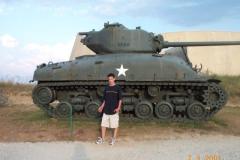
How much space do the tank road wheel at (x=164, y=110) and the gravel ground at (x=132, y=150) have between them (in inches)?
91.6

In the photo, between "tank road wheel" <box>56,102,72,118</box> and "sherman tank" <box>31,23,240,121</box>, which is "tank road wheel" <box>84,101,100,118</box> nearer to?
"sherman tank" <box>31,23,240,121</box>

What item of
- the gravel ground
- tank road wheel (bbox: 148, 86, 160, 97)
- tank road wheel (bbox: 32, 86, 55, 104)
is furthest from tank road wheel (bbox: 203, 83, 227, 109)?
tank road wheel (bbox: 32, 86, 55, 104)

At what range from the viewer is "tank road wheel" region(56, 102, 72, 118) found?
661 inches

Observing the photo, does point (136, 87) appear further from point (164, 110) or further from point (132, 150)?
point (132, 150)

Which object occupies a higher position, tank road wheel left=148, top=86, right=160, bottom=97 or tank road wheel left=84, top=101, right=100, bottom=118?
tank road wheel left=148, top=86, right=160, bottom=97

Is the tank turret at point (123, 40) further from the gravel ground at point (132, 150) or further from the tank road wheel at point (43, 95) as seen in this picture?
the gravel ground at point (132, 150)

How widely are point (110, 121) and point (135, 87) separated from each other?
3.42 m

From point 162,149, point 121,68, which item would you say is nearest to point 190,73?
point 121,68

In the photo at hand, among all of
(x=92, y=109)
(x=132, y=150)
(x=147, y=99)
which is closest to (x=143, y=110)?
(x=147, y=99)

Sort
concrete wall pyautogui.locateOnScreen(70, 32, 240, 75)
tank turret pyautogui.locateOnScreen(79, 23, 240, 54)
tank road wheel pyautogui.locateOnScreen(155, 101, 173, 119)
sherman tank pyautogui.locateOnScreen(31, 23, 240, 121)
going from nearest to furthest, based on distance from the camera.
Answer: sherman tank pyautogui.locateOnScreen(31, 23, 240, 121) → tank road wheel pyautogui.locateOnScreen(155, 101, 173, 119) → tank turret pyautogui.locateOnScreen(79, 23, 240, 54) → concrete wall pyautogui.locateOnScreen(70, 32, 240, 75)

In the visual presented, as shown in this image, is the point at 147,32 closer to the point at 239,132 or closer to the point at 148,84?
the point at 148,84

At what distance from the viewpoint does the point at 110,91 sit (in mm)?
13273

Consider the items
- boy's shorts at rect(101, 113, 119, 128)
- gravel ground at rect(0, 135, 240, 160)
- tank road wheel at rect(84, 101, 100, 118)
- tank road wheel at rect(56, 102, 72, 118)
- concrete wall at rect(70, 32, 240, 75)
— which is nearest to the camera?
gravel ground at rect(0, 135, 240, 160)
